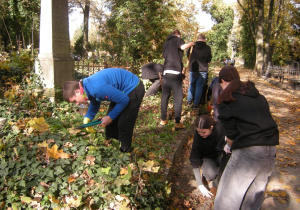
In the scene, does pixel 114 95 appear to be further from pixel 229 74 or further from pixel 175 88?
pixel 175 88

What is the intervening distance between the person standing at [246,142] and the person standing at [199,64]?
153 inches

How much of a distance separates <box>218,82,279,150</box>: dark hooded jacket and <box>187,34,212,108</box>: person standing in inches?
156

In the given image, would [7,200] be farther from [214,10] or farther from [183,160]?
[214,10]

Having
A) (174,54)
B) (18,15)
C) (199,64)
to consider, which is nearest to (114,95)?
(174,54)

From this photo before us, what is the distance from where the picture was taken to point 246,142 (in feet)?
6.81

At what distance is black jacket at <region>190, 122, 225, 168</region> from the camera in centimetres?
320

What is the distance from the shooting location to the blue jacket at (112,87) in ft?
8.43

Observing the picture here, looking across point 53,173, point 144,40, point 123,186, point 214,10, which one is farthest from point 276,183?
point 214,10

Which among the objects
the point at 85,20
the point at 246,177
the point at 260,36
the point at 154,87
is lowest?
Answer: the point at 246,177

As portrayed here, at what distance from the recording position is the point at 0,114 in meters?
4.18

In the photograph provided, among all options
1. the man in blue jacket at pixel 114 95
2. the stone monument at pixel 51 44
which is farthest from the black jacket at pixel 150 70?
the man in blue jacket at pixel 114 95

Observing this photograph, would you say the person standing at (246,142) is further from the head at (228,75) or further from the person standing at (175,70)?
the person standing at (175,70)

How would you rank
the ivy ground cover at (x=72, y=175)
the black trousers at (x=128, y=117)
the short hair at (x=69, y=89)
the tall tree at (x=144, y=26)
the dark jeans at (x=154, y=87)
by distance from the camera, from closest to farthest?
the ivy ground cover at (x=72, y=175) < the short hair at (x=69, y=89) < the black trousers at (x=128, y=117) < the dark jeans at (x=154, y=87) < the tall tree at (x=144, y=26)

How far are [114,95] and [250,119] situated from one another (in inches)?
52.8
